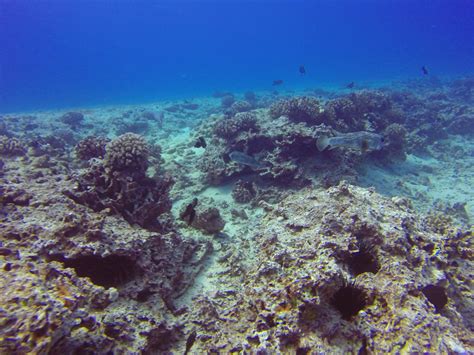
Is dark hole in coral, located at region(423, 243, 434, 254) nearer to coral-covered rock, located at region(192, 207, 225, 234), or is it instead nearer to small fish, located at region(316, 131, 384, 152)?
small fish, located at region(316, 131, 384, 152)

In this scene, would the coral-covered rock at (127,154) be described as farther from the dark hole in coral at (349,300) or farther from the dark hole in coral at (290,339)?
the dark hole in coral at (349,300)

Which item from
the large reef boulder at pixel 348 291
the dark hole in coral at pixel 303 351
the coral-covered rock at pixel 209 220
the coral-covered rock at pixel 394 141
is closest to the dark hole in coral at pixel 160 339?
the large reef boulder at pixel 348 291

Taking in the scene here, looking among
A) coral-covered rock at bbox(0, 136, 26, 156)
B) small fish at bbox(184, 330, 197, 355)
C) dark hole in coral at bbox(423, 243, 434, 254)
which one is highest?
coral-covered rock at bbox(0, 136, 26, 156)

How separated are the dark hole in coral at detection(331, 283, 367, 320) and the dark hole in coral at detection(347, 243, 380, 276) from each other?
0.34m

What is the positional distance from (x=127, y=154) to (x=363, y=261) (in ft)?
13.9

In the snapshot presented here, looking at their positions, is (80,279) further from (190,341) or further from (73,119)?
(73,119)

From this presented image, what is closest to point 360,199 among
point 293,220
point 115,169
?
point 293,220

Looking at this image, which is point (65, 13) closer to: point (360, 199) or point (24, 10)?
point (24, 10)

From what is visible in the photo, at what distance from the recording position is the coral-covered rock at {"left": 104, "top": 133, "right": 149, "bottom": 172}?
495 cm

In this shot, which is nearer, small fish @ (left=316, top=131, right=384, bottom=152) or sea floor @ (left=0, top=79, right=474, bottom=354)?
sea floor @ (left=0, top=79, right=474, bottom=354)

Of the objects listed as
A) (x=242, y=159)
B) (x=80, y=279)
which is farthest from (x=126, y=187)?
(x=242, y=159)

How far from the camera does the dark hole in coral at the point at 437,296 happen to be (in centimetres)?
294

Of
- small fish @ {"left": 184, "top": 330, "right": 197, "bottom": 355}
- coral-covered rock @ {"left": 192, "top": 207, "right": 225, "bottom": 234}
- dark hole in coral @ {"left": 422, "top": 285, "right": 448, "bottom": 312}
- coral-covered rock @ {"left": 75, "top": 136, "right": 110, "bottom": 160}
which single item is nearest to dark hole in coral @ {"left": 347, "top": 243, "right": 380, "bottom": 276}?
dark hole in coral @ {"left": 422, "top": 285, "right": 448, "bottom": 312}

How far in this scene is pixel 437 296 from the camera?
297 cm
